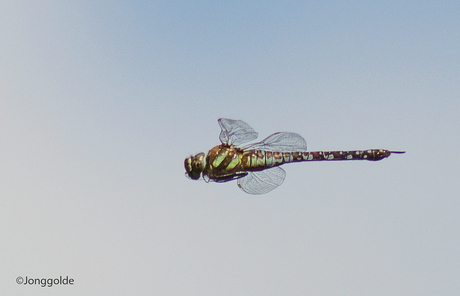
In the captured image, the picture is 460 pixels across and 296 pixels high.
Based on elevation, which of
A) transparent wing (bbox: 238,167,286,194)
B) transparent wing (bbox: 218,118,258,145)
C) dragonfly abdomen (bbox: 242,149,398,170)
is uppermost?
transparent wing (bbox: 218,118,258,145)

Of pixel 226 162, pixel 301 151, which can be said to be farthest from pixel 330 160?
pixel 226 162

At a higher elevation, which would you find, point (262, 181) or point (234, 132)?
point (234, 132)

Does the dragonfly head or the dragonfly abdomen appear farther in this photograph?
the dragonfly abdomen

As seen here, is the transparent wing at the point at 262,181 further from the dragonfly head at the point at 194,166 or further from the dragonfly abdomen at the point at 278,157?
the dragonfly head at the point at 194,166

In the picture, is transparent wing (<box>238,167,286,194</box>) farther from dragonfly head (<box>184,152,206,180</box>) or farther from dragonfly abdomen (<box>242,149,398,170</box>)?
dragonfly head (<box>184,152,206,180</box>)

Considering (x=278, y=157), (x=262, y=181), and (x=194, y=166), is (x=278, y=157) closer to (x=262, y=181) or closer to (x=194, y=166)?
(x=262, y=181)

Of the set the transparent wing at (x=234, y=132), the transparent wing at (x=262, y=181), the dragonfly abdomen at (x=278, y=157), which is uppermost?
the transparent wing at (x=234, y=132)

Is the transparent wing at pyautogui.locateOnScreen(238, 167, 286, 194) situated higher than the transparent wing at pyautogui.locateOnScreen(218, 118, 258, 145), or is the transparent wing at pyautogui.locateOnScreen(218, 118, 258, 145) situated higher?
the transparent wing at pyautogui.locateOnScreen(218, 118, 258, 145)
